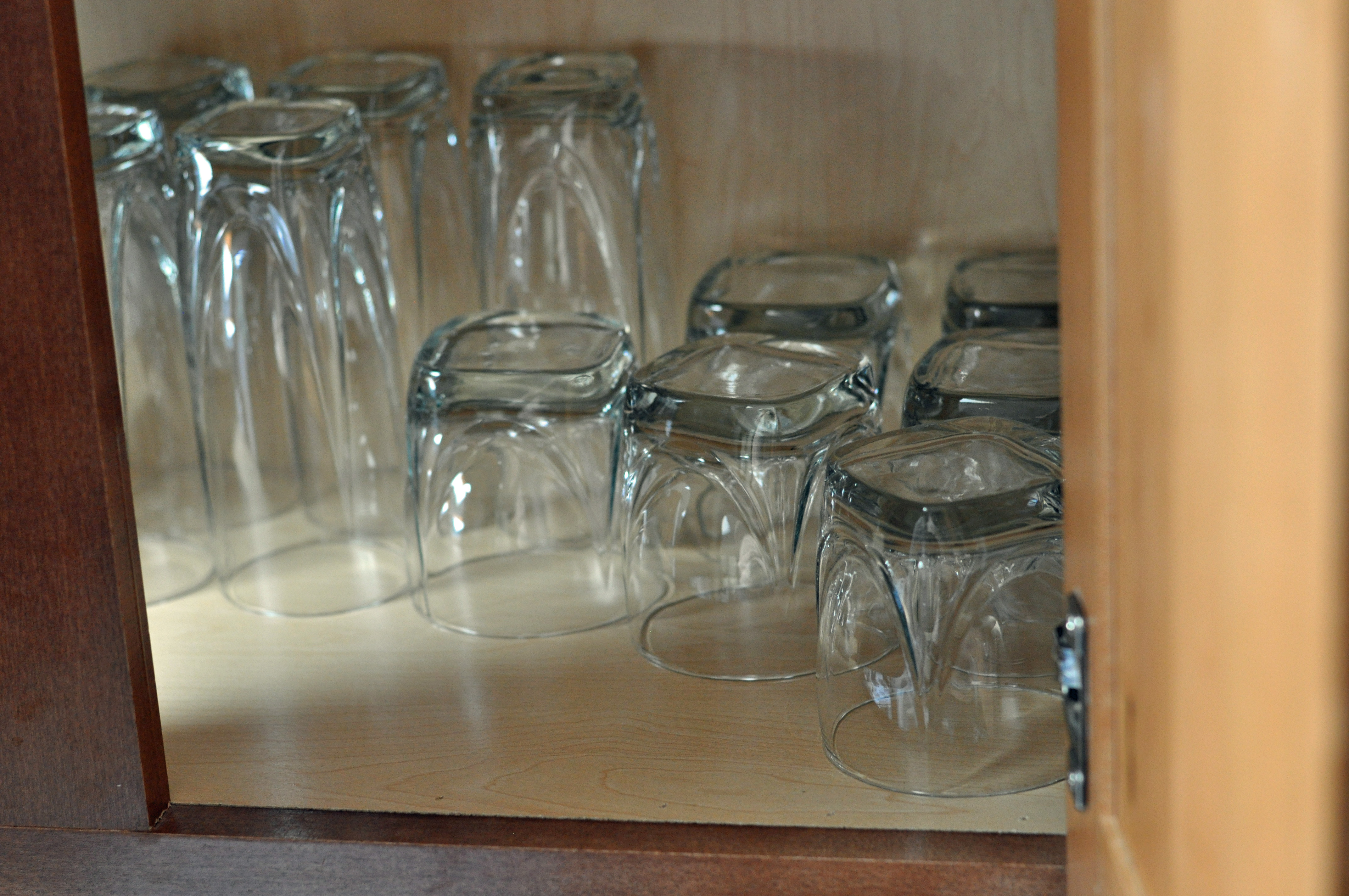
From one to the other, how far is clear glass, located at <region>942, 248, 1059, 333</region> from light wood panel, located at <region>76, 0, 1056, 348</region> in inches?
1.6

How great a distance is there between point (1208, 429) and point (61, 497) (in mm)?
430

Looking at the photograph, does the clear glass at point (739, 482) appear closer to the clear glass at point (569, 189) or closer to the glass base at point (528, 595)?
the glass base at point (528, 595)

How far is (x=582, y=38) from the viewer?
91 cm

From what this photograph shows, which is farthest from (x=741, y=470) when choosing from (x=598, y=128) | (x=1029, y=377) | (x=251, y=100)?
(x=251, y=100)

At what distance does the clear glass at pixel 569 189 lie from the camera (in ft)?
2.83

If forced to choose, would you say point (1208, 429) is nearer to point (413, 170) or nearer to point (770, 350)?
point (770, 350)

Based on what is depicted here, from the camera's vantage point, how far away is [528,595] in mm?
804

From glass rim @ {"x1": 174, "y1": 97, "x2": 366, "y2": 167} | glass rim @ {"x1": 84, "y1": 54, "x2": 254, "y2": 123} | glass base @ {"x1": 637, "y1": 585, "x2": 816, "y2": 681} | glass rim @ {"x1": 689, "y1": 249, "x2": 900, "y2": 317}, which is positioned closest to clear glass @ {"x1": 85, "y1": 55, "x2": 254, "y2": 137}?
glass rim @ {"x1": 84, "y1": 54, "x2": 254, "y2": 123}

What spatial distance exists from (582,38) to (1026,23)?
0.98 ft

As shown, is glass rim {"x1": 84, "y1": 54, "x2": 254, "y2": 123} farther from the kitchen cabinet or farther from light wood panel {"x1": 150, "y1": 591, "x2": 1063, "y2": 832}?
light wood panel {"x1": 150, "y1": 591, "x2": 1063, "y2": 832}

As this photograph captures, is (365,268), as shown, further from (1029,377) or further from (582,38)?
(1029,377)

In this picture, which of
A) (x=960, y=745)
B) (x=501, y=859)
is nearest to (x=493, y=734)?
(x=501, y=859)

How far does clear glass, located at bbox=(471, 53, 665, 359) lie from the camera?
2.83 ft

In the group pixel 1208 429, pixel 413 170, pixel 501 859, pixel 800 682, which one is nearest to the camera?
pixel 1208 429
